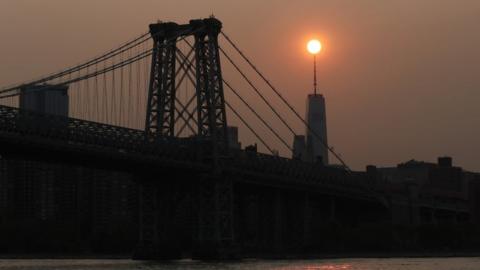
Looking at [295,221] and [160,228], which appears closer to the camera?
[160,228]

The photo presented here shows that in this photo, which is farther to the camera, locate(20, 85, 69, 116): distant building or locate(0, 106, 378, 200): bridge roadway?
locate(20, 85, 69, 116): distant building

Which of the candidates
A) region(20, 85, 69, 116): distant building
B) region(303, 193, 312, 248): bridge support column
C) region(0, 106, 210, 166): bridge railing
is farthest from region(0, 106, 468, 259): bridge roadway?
region(20, 85, 69, 116): distant building

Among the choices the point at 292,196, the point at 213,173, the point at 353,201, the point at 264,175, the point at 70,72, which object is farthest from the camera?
the point at 353,201

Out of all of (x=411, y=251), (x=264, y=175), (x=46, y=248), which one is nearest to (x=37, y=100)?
(x=264, y=175)

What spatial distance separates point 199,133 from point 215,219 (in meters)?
7.33

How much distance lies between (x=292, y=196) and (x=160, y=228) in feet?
119

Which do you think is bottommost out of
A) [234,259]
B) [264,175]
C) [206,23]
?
[234,259]

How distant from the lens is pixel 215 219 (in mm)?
121438

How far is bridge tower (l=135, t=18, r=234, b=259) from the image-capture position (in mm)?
122188

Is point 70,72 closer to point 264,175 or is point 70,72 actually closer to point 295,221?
point 264,175

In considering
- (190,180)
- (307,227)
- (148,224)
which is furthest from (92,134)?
(307,227)

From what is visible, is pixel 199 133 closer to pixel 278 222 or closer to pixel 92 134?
pixel 92 134

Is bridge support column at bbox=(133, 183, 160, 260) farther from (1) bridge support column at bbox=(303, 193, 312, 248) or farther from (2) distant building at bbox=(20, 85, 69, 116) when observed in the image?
(1) bridge support column at bbox=(303, 193, 312, 248)

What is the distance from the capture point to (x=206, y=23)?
124438 mm
